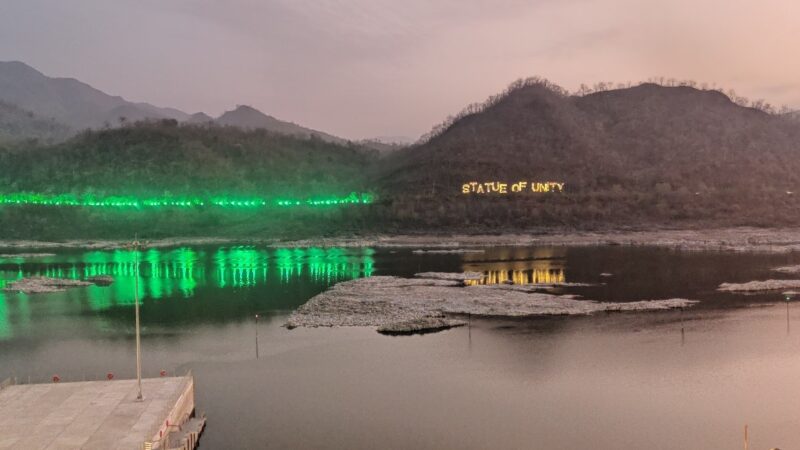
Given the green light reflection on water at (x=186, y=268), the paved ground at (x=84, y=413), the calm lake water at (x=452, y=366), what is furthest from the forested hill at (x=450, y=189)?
the paved ground at (x=84, y=413)

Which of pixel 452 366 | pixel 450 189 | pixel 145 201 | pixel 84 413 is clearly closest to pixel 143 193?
pixel 145 201

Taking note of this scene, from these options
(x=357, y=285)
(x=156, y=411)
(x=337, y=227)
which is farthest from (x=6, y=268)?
(x=156, y=411)

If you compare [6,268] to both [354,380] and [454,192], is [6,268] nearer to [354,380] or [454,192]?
[354,380]

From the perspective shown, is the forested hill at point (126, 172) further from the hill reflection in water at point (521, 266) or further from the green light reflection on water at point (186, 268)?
the hill reflection in water at point (521, 266)

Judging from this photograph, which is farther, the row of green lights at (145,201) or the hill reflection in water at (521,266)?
the row of green lights at (145,201)

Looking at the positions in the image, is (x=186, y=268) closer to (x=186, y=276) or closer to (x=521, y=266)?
(x=186, y=276)

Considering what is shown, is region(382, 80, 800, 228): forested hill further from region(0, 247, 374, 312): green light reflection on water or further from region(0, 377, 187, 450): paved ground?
region(0, 377, 187, 450): paved ground
